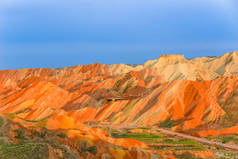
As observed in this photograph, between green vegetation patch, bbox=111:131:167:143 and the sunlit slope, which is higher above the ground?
the sunlit slope

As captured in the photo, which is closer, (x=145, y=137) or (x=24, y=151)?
(x=24, y=151)

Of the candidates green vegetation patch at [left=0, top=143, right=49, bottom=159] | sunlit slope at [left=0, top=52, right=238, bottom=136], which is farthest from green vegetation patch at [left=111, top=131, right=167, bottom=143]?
green vegetation patch at [left=0, top=143, right=49, bottom=159]

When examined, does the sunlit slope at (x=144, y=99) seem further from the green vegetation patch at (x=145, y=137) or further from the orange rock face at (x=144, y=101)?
the green vegetation patch at (x=145, y=137)

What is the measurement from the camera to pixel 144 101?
71562mm

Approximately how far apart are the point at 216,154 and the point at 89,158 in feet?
68.3

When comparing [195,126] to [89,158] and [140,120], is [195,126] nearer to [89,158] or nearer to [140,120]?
[140,120]


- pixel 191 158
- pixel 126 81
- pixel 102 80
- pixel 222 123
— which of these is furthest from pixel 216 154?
pixel 102 80

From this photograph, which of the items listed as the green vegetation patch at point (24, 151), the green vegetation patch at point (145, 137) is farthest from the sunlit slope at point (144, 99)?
the green vegetation patch at point (24, 151)

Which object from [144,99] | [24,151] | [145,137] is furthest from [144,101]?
[24,151]

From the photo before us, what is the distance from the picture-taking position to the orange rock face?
60562 millimetres

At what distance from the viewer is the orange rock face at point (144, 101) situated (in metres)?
60.6

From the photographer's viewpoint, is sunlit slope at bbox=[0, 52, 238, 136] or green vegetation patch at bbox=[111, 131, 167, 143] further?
sunlit slope at bbox=[0, 52, 238, 136]

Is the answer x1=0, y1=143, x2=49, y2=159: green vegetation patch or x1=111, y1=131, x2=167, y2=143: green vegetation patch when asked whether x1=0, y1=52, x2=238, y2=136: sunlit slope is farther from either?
x1=0, y1=143, x2=49, y2=159: green vegetation patch

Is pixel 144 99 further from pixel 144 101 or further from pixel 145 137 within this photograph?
pixel 145 137
